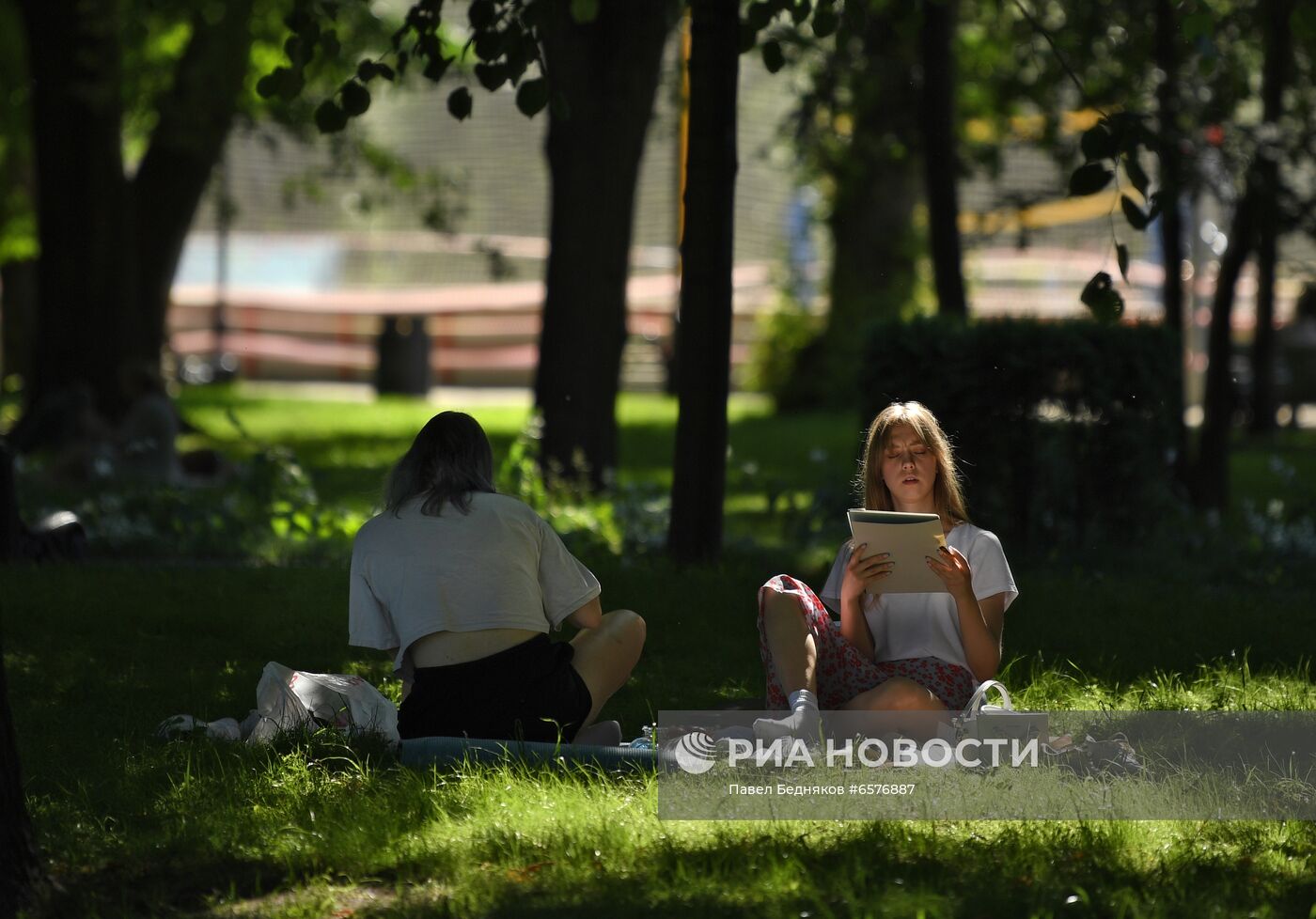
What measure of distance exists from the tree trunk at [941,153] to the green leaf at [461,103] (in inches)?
203

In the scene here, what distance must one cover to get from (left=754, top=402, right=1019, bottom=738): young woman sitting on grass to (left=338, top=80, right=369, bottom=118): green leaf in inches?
106

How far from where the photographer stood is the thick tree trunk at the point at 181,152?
1795cm

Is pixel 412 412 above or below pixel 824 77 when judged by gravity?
below

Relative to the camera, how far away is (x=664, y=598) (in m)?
8.38

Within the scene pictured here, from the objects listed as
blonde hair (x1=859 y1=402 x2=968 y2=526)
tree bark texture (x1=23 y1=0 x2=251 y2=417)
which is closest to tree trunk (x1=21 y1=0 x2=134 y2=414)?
tree bark texture (x1=23 y1=0 x2=251 y2=417)

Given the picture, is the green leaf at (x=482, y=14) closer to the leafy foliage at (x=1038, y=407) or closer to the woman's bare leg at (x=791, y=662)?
the woman's bare leg at (x=791, y=662)

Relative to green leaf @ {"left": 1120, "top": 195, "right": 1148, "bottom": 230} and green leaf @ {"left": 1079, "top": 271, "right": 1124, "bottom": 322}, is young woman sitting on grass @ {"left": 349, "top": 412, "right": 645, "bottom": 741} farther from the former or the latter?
green leaf @ {"left": 1120, "top": 195, "right": 1148, "bottom": 230}

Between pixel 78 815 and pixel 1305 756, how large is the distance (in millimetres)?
3563

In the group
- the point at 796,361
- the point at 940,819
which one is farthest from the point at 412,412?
the point at 940,819

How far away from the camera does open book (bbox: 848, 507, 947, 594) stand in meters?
5.39

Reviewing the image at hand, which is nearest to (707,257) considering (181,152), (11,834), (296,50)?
(296,50)

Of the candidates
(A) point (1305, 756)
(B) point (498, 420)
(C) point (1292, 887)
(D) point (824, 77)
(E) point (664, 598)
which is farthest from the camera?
(B) point (498, 420)

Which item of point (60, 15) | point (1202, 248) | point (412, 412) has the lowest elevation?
point (412, 412)

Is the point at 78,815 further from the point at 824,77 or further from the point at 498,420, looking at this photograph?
the point at 498,420
